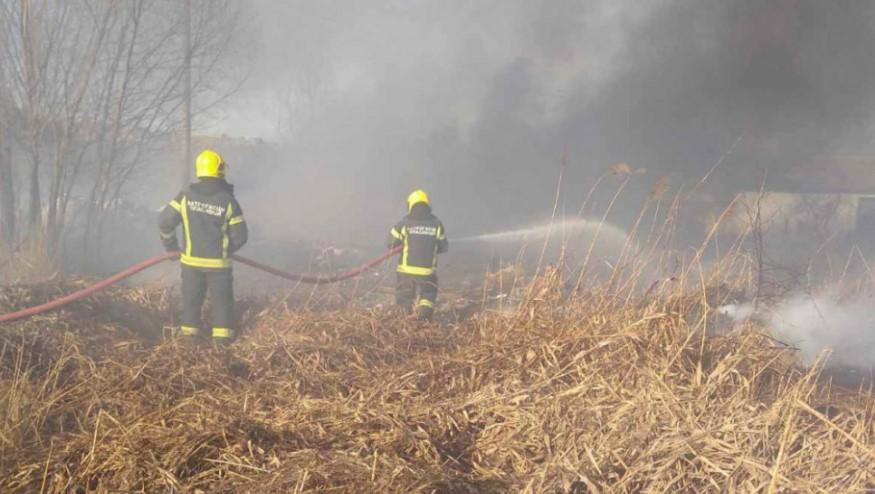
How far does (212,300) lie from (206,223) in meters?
0.61

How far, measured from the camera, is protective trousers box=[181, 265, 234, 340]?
5027mm

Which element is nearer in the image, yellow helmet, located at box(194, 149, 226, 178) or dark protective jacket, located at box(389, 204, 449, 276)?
yellow helmet, located at box(194, 149, 226, 178)

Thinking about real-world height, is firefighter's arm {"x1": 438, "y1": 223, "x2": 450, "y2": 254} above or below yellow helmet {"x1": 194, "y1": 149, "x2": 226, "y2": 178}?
below

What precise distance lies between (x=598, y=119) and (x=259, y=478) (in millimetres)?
15900

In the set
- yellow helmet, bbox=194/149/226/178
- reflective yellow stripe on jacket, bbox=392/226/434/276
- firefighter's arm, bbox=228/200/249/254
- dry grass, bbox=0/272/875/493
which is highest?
yellow helmet, bbox=194/149/226/178

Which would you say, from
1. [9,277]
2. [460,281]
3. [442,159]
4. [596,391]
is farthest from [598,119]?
[596,391]

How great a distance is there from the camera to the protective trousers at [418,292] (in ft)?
19.1

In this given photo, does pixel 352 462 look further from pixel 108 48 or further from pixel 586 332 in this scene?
pixel 108 48

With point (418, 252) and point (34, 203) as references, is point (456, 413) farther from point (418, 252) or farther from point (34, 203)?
point (34, 203)

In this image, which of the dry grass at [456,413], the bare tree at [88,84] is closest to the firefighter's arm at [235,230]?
the dry grass at [456,413]

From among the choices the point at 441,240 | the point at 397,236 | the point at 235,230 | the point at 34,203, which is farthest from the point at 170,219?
the point at 34,203

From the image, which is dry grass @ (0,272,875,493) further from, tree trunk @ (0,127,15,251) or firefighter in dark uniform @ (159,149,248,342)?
tree trunk @ (0,127,15,251)

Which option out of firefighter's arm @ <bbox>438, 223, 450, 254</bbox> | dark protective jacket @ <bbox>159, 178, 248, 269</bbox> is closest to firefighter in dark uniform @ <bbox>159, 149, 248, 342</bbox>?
dark protective jacket @ <bbox>159, 178, 248, 269</bbox>

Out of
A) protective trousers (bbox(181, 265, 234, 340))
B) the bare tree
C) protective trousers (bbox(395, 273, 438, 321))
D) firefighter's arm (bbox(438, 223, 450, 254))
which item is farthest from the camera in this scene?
the bare tree
